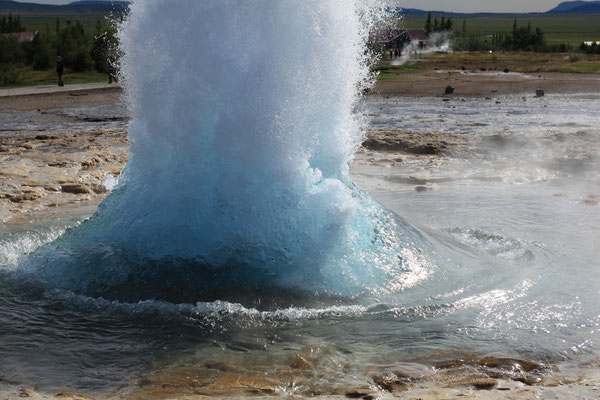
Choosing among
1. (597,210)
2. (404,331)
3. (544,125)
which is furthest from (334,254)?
(544,125)

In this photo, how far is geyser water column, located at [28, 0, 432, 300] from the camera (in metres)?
4.19

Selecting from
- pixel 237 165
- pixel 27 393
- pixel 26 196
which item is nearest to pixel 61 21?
pixel 26 196

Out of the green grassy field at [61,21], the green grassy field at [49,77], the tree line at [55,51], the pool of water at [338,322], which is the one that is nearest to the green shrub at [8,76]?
the green grassy field at [49,77]

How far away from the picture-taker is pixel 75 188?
7391mm

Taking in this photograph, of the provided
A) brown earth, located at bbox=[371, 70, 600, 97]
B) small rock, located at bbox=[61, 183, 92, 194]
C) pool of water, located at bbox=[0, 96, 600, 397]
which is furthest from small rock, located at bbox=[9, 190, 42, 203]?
brown earth, located at bbox=[371, 70, 600, 97]

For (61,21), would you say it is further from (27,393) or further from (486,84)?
(27,393)

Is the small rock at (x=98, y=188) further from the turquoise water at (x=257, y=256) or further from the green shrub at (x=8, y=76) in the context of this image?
the green shrub at (x=8, y=76)

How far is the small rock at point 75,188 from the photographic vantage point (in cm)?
735

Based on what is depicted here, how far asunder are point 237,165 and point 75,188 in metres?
3.67

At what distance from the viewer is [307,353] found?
3424 mm

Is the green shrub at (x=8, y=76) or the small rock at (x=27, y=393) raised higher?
the green shrub at (x=8, y=76)

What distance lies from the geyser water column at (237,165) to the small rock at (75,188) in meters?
3.03

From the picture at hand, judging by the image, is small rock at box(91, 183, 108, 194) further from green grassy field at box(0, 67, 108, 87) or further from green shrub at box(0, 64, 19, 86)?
green shrub at box(0, 64, 19, 86)

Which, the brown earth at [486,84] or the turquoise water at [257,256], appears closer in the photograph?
the turquoise water at [257,256]
